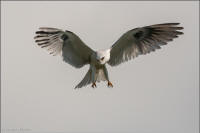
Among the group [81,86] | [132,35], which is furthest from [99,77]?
[132,35]

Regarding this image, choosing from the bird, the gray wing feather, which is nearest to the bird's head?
the bird

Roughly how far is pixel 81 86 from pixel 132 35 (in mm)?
1939

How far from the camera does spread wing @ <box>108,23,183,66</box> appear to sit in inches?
561

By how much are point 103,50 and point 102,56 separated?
0.86 feet

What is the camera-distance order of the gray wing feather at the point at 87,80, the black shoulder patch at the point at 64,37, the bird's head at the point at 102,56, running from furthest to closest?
the gray wing feather at the point at 87,80 < the black shoulder patch at the point at 64,37 < the bird's head at the point at 102,56

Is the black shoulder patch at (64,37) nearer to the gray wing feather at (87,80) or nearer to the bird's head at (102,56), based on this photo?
the bird's head at (102,56)

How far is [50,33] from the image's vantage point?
45.9 feet

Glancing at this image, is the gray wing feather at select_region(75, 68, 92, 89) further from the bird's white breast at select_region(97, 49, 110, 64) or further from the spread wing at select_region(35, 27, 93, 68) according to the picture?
the bird's white breast at select_region(97, 49, 110, 64)

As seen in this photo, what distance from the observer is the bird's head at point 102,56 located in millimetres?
14172

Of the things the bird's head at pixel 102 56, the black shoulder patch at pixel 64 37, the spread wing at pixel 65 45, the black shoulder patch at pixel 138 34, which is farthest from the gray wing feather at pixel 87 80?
the black shoulder patch at pixel 138 34

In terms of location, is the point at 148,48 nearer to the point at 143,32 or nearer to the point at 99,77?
the point at 143,32

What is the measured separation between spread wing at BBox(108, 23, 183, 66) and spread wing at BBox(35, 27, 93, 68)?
2.53 ft

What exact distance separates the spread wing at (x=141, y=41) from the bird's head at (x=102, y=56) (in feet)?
1.52

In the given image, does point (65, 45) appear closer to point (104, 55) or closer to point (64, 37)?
point (64, 37)
